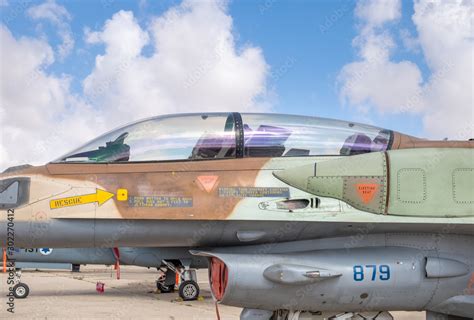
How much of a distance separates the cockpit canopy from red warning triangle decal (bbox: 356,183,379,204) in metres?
0.53

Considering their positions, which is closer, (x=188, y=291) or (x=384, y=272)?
(x=384, y=272)

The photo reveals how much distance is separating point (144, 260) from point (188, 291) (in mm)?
2052

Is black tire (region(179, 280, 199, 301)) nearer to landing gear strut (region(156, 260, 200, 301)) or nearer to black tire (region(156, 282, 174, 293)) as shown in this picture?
landing gear strut (region(156, 260, 200, 301))

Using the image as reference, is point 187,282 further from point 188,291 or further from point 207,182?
point 207,182

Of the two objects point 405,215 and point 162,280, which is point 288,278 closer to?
point 405,215

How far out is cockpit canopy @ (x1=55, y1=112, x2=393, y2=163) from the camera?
5.63 metres

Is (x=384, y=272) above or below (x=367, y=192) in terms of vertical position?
below

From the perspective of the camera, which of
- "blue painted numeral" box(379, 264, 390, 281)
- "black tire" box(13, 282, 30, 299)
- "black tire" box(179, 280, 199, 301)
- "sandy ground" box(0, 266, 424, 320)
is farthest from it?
"black tire" box(13, 282, 30, 299)

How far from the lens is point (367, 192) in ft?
17.9

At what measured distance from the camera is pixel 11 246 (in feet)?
17.3

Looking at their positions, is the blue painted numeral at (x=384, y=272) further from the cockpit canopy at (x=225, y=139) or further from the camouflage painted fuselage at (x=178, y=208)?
the cockpit canopy at (x=225, y=139)

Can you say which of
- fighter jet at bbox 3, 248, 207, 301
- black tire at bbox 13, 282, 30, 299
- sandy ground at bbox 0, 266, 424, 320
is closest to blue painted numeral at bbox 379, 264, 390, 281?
sandy ground at bbox 0, 266, 424, 320

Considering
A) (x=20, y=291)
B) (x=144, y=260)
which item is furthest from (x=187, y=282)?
(x=20, y=291)

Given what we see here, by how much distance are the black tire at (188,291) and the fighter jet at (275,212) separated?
31.5 ft
